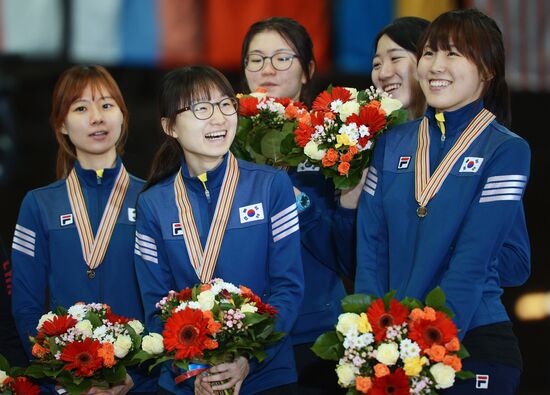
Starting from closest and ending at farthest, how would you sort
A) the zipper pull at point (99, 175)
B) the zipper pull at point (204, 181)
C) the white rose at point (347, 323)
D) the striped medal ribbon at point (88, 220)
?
1. the white rose at point (347, 323)
2. the zipper pull at point (204, 181)
3. the striped medal ribbon at point (88, 220)
4. the zipper pull at point (99, 175)

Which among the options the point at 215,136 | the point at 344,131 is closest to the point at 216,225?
the point at 215,136

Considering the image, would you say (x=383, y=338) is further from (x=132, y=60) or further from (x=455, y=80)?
(x=132, y=60)

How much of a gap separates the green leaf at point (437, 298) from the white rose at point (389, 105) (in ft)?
2.89

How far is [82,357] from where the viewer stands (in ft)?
11.0

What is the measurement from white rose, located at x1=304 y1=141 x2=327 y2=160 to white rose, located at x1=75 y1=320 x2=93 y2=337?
3.14ft

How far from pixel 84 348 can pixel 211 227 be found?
58cm

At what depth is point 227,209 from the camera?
3.42m

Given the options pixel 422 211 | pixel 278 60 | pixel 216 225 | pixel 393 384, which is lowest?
pixel 393 384

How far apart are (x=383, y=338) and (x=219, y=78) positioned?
1.17m

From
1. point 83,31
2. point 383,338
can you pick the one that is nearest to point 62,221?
point 383,338

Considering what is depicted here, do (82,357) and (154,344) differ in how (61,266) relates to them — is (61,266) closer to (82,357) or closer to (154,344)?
(82,357)

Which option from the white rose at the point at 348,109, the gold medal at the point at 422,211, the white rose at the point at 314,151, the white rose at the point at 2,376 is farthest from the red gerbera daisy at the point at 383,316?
the white rose at the point at 2,376

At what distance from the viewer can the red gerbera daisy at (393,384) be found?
9.38ft

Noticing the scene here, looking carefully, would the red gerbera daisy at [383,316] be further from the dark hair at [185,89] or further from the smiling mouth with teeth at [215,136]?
the dark hair at [185,89]
